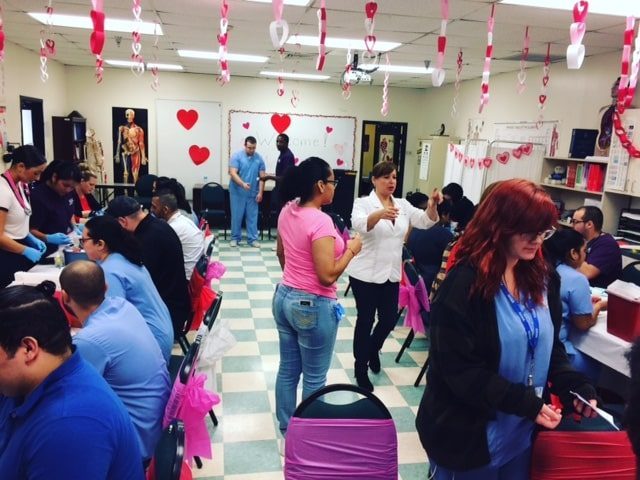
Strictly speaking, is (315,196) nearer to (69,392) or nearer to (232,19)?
(69,392)

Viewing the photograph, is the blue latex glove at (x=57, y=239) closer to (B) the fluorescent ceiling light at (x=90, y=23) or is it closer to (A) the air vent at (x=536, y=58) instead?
(B) the fluorescent ceiling light at (x=90, y=23)

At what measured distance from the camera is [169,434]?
5.02 feet

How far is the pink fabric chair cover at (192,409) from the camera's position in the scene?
1747 millimetres

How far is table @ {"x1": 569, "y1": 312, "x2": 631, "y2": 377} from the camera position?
2.29 metres

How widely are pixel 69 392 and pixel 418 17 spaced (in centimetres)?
398

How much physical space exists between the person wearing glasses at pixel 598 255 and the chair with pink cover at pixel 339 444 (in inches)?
96.0

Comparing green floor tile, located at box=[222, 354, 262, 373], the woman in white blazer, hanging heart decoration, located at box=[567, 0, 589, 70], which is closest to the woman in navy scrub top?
→ green floor tile, located at box=[222, 354, 262, 373]

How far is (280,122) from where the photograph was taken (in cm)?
941

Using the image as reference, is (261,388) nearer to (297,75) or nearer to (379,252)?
(379,252)

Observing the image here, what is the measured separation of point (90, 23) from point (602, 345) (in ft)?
17.7

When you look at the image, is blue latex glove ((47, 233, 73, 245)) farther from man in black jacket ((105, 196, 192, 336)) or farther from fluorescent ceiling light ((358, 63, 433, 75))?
fluorescent ceiling light ((358, 63, 433, 75))

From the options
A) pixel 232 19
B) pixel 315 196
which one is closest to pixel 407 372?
pixel 315 196

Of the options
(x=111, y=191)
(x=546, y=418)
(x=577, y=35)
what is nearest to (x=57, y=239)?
(x=546, y=418)

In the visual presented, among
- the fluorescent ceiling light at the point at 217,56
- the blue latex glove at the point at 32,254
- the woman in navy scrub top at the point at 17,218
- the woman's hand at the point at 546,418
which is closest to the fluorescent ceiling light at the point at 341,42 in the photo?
the fluorescent ceiling light at the point at 217,56
